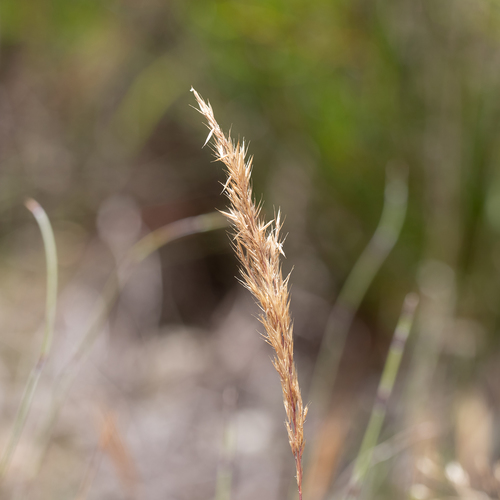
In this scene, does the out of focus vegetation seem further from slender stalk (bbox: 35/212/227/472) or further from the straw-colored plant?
the straw-colored plant

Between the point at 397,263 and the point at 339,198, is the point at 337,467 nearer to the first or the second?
the point at 397,263

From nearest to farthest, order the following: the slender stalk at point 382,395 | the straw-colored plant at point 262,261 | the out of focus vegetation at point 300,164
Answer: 1. the straw-colored plant at point 262,261
2. the slender stalk at point 382,395
3. the out of focus vegetation at point 300,164

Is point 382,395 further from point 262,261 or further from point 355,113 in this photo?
point 355,113

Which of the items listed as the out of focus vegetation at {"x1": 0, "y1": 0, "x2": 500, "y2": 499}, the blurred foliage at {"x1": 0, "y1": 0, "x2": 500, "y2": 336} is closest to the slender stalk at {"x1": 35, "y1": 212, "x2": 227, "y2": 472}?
the out of focus vegetation at {"x1": 0, "y1": 0, "x2": 500, "y2": 499}

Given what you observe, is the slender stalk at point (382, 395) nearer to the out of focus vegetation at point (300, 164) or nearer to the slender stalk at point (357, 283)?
the out of focus vegetation at point (300, 164)

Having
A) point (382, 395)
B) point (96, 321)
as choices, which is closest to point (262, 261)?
point (382, 395)

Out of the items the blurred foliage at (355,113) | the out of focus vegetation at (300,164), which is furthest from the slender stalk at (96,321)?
the blurred foliage at (355,113)
